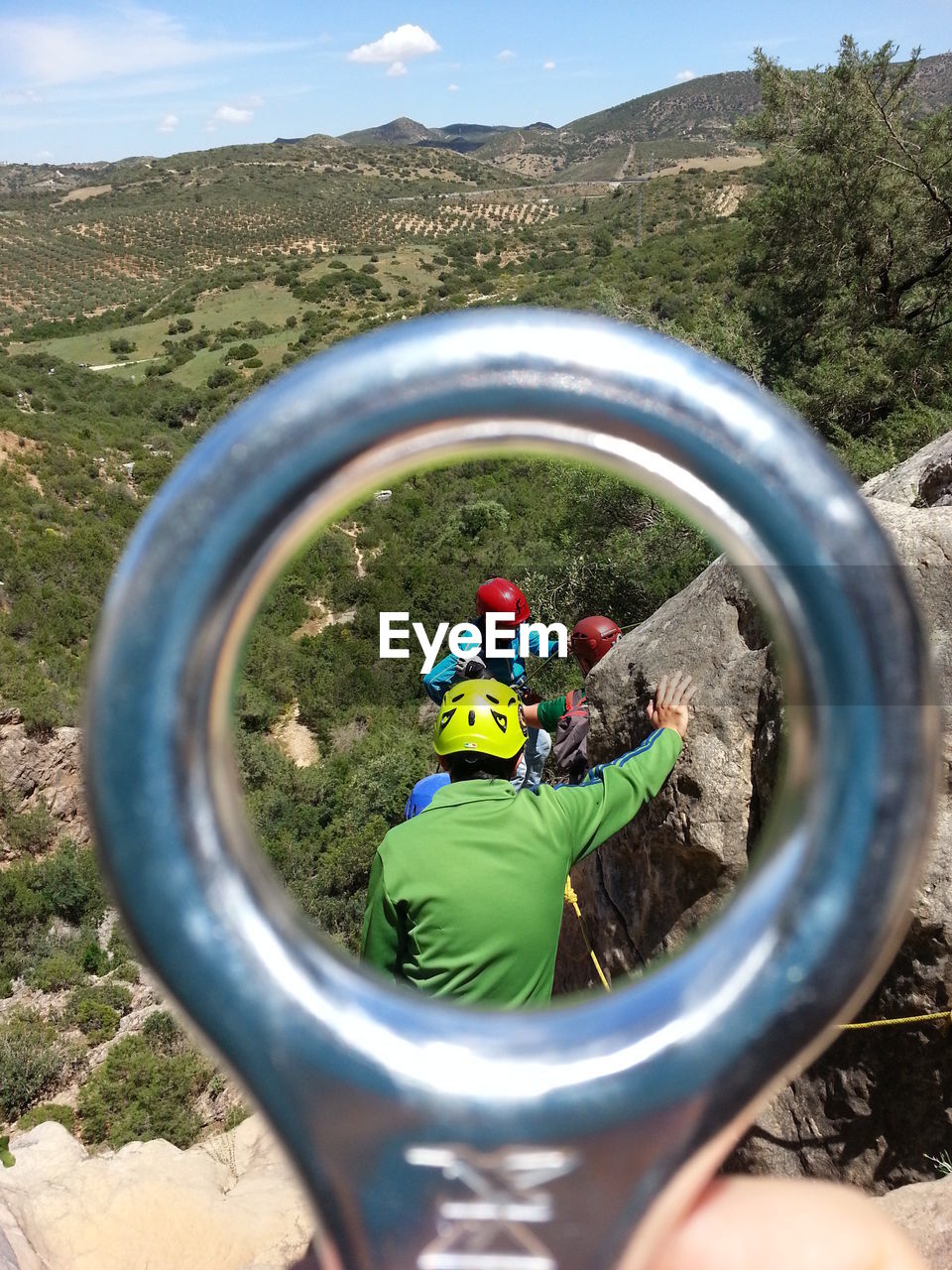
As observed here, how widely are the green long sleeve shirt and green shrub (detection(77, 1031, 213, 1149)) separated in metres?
6.72

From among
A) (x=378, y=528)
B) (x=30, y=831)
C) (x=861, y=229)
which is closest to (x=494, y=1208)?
(x=30, y=831)

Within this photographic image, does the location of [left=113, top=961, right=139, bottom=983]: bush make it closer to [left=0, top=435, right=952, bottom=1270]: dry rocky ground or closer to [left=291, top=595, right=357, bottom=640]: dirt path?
[left=0, top=435, right=952, bottom=1270]: dry rocky ground

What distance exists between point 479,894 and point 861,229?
16.1m

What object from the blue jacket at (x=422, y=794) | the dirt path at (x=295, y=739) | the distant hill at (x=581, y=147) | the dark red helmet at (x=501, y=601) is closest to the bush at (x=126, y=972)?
the dirt path at (x=295, y=739)

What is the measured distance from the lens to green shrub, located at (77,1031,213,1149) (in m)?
7.28

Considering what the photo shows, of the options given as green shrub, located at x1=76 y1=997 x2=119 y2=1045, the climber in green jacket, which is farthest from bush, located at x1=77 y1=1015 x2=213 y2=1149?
the climber in green jacket

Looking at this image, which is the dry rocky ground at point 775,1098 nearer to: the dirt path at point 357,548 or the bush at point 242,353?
the dirt path at point 357,548

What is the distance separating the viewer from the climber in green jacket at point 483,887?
1841 mm

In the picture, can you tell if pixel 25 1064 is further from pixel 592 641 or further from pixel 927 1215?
pixel 927 1215

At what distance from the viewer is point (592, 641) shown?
580cm

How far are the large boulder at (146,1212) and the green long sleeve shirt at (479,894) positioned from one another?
3014 mm

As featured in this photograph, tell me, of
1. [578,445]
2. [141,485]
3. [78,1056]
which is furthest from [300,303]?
[578,445]

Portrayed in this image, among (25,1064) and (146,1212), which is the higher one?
(146,1212)

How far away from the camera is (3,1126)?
762 cm
